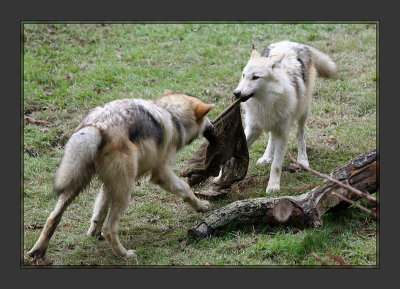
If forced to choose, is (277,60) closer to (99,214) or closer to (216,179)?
(216,179)

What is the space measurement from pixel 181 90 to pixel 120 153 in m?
5.65

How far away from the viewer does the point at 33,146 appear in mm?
9305

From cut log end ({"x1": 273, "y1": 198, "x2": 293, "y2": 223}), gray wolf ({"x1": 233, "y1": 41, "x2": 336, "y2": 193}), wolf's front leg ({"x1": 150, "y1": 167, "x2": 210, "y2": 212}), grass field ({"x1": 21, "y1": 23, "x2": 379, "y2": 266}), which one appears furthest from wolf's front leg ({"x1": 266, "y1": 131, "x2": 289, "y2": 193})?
cut log end ({"x1": 273, "y1": 198, "x2": 293, "y2": 223})

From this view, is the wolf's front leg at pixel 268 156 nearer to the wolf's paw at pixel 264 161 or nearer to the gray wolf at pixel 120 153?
the wolf's paw at pixel 264 161

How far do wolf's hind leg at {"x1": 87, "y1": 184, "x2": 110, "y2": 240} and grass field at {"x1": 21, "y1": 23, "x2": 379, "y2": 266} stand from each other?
152 mm

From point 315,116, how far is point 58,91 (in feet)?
17.9

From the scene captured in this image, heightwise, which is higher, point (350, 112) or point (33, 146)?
point (350, 112)

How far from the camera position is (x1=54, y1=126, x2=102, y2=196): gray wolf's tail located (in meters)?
5.52

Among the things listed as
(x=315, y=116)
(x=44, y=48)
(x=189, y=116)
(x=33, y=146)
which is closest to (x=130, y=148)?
(x=189, y=116)

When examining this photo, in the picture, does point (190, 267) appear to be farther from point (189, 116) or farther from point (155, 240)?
point (189, 116)

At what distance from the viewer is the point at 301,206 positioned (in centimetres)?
623

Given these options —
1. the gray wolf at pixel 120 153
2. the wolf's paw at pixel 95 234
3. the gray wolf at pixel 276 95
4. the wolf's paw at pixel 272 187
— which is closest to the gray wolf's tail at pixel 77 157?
the gray wolf at pixel 120 153

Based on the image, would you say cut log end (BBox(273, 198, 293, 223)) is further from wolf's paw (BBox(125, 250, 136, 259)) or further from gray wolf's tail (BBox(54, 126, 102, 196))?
gray wolf's tail (BBox(54, 126, 102, 196))

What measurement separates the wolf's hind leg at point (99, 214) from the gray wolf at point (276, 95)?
245 cm
